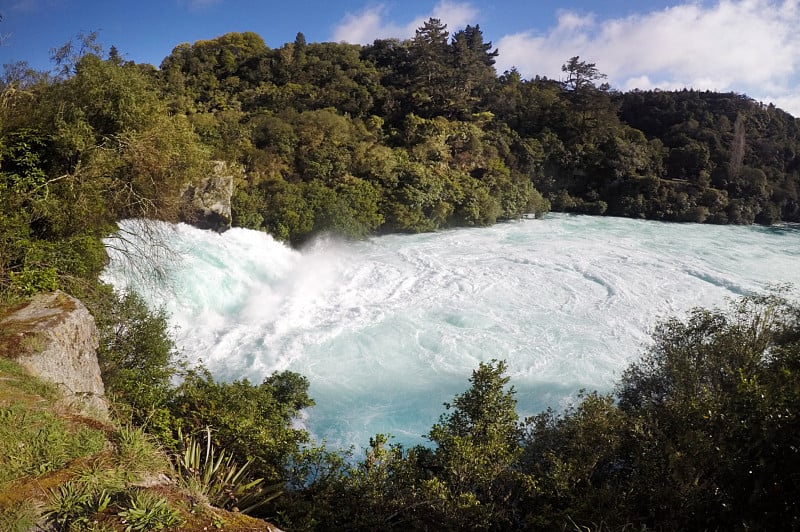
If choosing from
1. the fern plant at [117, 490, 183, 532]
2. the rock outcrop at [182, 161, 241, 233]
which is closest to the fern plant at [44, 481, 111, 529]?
the fern plant at [117, 490, 183, 532]

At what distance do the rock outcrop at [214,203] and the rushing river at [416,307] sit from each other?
607 mm

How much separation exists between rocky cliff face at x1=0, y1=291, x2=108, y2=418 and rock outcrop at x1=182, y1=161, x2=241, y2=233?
11230 mm

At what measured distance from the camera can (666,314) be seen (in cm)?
1565

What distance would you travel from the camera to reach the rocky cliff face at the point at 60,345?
6.08 m

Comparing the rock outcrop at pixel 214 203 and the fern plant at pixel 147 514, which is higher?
the rock outcrop at pixel 214 203

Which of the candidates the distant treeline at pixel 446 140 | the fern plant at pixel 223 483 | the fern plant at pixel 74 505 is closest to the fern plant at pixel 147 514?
the fern plant at pixel 74 505

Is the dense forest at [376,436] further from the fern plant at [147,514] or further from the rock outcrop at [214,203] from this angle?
the fern plant at [147,514]

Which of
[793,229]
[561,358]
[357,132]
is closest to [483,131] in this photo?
[357,132]

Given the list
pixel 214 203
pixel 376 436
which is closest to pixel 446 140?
pixel 214 203

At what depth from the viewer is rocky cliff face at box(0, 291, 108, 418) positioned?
20.0 ft

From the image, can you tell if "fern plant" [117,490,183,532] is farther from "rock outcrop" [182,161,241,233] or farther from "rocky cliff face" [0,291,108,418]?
"rock outcrop" [182,161,241,233]

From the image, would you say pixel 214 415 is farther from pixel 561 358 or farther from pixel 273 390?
pixel 561 358

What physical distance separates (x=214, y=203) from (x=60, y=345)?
13419 mm

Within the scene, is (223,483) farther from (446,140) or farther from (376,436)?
(446,140)
